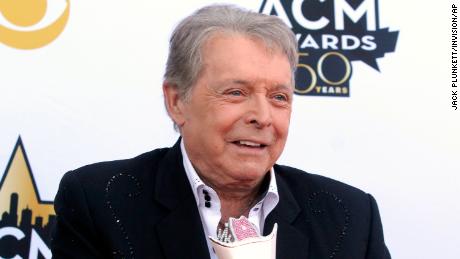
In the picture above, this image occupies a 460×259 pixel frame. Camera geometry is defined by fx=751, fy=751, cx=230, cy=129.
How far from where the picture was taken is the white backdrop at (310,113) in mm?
2107

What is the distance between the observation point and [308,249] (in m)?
1.67

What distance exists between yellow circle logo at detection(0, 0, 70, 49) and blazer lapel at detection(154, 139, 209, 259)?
2.05 feet

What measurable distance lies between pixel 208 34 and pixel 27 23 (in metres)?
0.73

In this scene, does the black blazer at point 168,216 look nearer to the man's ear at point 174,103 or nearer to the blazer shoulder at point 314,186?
the blazer shoulder at point 314,186

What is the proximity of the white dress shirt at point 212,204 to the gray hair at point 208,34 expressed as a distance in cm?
19

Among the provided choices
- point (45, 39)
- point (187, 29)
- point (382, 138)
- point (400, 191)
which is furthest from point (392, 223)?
point (45, 39)

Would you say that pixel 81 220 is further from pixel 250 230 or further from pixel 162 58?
pixel 162 58

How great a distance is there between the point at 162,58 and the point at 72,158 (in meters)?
0.38

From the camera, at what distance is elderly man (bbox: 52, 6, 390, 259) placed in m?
1.58

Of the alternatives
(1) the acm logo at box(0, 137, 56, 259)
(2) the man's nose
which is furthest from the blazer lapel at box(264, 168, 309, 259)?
(1) the acm logo at box(0, 137, 56, 259)

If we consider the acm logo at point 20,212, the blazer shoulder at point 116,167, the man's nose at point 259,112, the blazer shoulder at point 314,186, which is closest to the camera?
the man's nose at point 259,112

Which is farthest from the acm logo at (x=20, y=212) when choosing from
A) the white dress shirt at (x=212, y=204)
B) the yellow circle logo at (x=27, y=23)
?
the white dress shirt at (x=212, y=204)

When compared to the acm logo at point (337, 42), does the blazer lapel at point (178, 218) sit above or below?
below

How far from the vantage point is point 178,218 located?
1.62 meters
